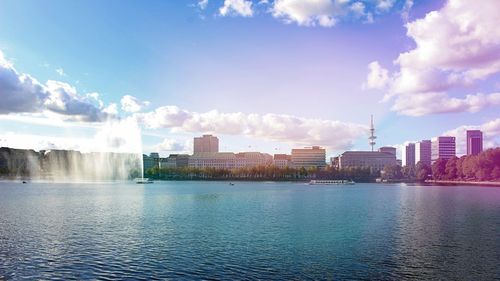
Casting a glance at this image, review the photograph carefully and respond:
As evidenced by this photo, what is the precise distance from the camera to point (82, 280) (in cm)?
2830

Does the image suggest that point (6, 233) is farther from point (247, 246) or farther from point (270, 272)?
point (270, 272)

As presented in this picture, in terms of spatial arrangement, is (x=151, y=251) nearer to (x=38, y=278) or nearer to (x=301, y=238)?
(x=38, y=278)

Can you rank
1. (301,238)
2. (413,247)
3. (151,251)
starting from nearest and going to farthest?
(151,251), (413,247), (301,238)

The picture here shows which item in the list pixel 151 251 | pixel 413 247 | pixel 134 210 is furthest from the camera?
pixel 134 210

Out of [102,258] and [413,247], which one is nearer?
[102,258]

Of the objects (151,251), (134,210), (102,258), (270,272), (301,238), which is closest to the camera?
(270,272)

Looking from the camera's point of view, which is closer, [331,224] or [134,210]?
[331,224]

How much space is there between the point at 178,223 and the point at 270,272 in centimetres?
2460

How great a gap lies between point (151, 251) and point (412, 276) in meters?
19.1

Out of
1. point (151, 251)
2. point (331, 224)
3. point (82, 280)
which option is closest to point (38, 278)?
point (82, 280)

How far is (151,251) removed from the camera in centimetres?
3662

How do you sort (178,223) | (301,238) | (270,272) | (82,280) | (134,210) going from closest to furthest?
(82,280)
(270,272)
(301,238)
(178,223)
(134,210)

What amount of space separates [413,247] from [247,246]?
13.7m

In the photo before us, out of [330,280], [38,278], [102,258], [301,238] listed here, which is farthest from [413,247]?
[38,278]
